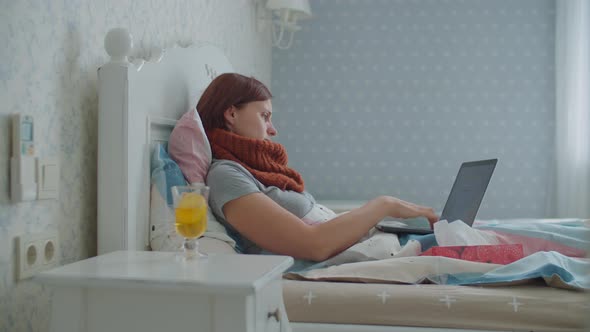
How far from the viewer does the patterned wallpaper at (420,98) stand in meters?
3.17

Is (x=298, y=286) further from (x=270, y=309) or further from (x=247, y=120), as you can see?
(x=247, y=120)

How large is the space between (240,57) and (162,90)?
1194mm

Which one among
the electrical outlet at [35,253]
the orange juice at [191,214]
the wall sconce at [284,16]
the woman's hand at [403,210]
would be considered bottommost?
the electrical outlet at [35,253]

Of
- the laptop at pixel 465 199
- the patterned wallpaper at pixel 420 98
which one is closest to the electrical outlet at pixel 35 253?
the laptop at pixel 465 199

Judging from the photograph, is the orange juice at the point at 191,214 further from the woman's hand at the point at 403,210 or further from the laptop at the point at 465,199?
the laptop at the point at 465,199

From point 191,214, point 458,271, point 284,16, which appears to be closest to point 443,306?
point 458,271

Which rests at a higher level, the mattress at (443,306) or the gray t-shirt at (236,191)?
the gray t-shirt at (236,191)

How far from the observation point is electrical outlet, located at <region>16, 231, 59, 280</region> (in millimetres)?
1080

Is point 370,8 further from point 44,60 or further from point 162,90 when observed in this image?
point 44,60

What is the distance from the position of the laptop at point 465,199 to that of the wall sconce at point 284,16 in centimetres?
128

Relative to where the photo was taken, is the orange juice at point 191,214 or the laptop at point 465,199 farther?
the laptop at point 465,199

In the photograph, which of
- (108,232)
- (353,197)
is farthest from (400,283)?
(353,197)

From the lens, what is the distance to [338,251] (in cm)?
146

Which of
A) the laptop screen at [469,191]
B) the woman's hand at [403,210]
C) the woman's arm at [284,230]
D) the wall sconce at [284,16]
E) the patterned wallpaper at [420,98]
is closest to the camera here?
the woman's arm at [284,230]
